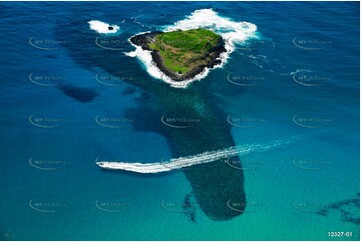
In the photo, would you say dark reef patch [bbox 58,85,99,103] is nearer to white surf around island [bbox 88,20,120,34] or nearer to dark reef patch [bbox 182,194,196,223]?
white surf around island [bbox 88,20,120,34]

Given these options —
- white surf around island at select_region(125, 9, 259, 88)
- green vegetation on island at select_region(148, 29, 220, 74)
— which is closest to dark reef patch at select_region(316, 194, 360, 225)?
white surf around island at select_region(125, 9, 259, 88)

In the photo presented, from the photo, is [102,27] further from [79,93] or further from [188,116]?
[188,116]

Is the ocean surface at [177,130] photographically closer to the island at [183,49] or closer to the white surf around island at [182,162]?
the white surf around island at [182,162]

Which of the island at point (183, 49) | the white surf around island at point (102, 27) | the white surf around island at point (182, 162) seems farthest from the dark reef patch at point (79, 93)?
the white surf around island at point (102, 27)

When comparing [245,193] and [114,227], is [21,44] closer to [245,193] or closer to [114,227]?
[114,227]

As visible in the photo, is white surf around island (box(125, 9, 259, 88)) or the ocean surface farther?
white surf around island (box(125, 9, 259, 88))

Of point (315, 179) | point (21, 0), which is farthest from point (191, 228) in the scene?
point (21, 0)

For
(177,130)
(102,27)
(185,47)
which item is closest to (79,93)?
(177,130)

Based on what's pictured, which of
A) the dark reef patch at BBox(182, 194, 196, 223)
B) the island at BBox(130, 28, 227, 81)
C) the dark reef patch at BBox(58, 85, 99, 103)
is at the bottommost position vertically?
the dark reef patch at BBox(182, 194, 196, 223)
